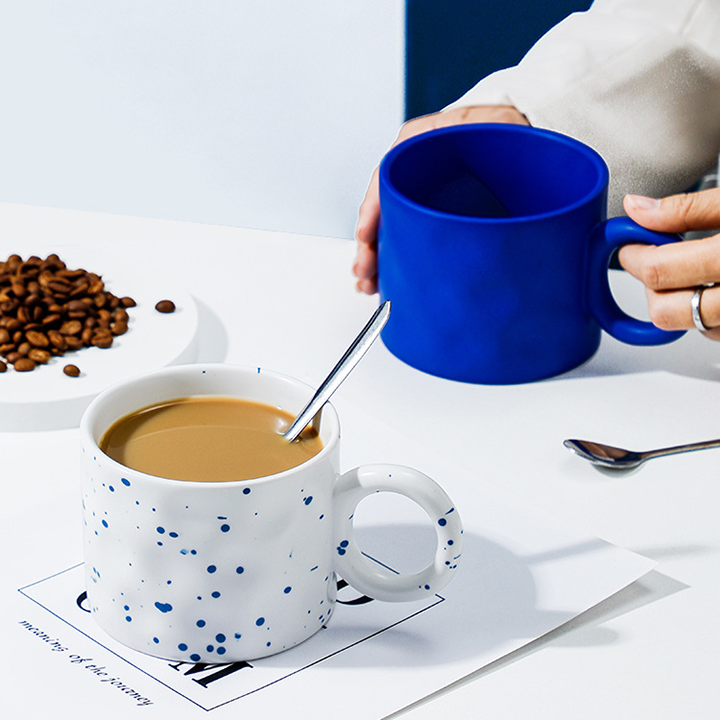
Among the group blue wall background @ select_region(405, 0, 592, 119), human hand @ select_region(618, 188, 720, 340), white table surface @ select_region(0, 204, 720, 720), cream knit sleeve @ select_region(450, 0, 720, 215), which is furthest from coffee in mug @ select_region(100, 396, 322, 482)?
blue wall background @ select_region(405, 0, 592, 119)

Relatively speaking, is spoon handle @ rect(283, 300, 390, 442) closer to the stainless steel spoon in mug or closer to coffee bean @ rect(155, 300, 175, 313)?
the stainless steel spoon in mug

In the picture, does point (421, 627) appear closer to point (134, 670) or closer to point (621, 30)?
point (134, 670)

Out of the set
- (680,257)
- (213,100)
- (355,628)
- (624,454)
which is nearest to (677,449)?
(624,454)

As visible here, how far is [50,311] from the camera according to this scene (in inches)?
31.7

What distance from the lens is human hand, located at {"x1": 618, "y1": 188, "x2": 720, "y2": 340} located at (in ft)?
2.39

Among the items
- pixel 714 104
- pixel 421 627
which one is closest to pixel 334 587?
pixel 421 627

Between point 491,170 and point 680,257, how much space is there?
7.1 inches

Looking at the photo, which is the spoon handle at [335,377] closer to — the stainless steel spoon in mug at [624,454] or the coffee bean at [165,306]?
the stainless steel spoon in mug at [624,454]

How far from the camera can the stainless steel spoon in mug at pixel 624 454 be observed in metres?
0.66

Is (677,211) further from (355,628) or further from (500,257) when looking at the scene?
(355,628)

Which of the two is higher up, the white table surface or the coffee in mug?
the coffee in mug

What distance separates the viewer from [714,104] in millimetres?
1002

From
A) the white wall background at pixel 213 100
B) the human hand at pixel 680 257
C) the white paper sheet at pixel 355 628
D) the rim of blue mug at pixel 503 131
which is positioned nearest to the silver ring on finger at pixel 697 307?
the human hand at pixel 680 257

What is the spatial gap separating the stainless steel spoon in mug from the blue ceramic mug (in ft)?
0.37
